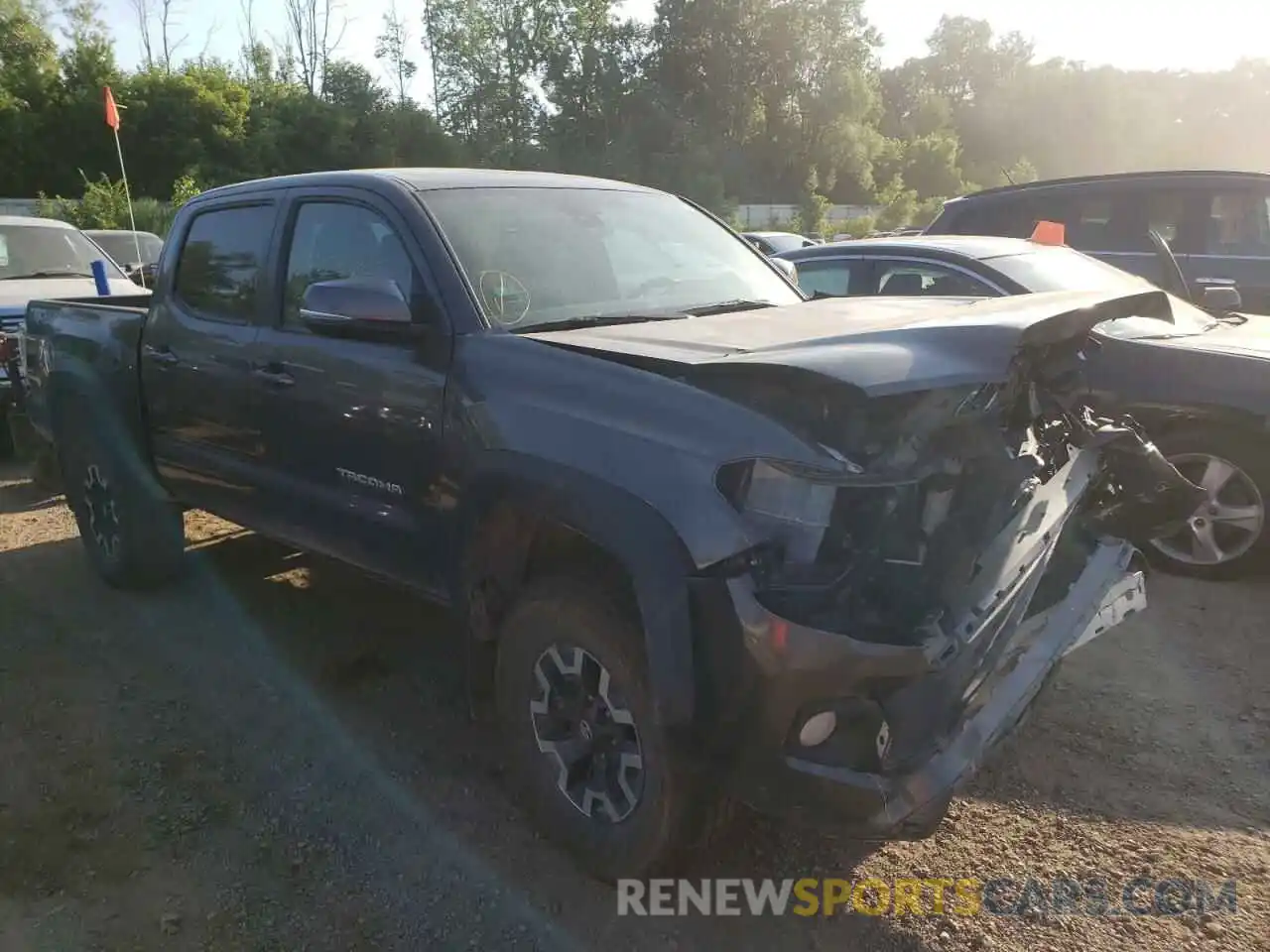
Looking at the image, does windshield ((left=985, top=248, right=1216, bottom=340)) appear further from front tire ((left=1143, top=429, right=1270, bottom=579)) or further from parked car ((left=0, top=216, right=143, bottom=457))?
parked car ((left=0, top=216, right=143, bottom=457))

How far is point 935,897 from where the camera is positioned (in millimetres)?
2734

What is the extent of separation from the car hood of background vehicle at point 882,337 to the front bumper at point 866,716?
54cm

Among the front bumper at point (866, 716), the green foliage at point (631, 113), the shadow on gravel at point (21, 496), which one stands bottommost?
the shadow on gravel at point (21, 496)

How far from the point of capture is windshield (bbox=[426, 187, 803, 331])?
3.27 m

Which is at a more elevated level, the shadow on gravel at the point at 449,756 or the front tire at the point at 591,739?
the front tire at the point at 591,739

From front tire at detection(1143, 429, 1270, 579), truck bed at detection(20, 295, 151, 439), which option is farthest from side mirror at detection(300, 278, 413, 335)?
front tire at detection(1143, 429, 1270, 579)

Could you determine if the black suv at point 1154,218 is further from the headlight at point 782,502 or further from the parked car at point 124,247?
the parked car at point 124,247

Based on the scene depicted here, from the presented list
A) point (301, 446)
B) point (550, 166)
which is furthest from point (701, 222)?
point (550, 166)

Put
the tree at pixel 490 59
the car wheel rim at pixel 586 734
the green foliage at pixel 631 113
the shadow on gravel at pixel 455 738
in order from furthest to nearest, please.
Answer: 1. the tree at pixel 490 59
2. the green foliage at pixel 631 113
3. the shadow on gravel at pixel 455 738
4. the car wheel rim at pixel 586 734

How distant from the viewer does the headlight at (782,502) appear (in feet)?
7.64

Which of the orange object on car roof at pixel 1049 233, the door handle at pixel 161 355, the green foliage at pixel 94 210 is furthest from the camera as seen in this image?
the green foliage at pixel 94 210

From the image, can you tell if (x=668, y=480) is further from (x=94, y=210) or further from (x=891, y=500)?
(x=94, y=210)

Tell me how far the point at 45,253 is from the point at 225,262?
6.54m

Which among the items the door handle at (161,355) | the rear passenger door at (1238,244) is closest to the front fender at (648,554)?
the door handle at (161,355)
